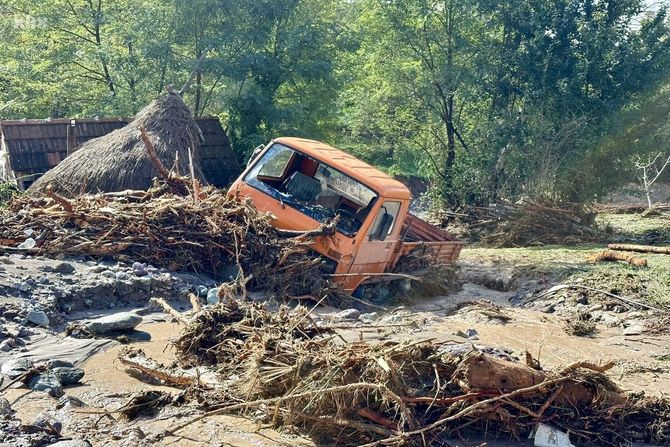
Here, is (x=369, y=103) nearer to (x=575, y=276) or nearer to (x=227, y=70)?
(x=227, y=70)

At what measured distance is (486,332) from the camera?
31.5ft

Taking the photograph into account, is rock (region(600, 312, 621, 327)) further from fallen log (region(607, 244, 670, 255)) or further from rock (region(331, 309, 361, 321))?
rock (region(331, 309, 361, 321))

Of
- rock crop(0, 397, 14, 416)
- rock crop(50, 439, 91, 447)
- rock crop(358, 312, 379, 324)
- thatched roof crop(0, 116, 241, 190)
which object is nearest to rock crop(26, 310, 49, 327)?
rock crop(0, 397, 14, 416)

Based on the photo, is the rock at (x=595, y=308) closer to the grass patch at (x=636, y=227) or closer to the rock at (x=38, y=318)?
the grass patch at (x=636, y=227)

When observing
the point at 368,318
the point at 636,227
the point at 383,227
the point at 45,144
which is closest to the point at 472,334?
the point at 368,318

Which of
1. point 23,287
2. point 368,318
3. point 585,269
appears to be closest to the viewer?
point 23,287

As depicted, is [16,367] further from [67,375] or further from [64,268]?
[64,268]

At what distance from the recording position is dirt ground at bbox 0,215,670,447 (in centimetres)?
577

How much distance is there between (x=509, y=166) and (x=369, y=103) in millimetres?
4114

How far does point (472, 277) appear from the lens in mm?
14070

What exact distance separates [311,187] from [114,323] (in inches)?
162

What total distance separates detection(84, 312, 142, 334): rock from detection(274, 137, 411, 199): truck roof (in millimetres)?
3673

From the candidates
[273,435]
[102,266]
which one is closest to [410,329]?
[273,435]

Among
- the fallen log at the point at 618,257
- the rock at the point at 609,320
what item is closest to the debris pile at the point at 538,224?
the fallen log at the point at 618,257
